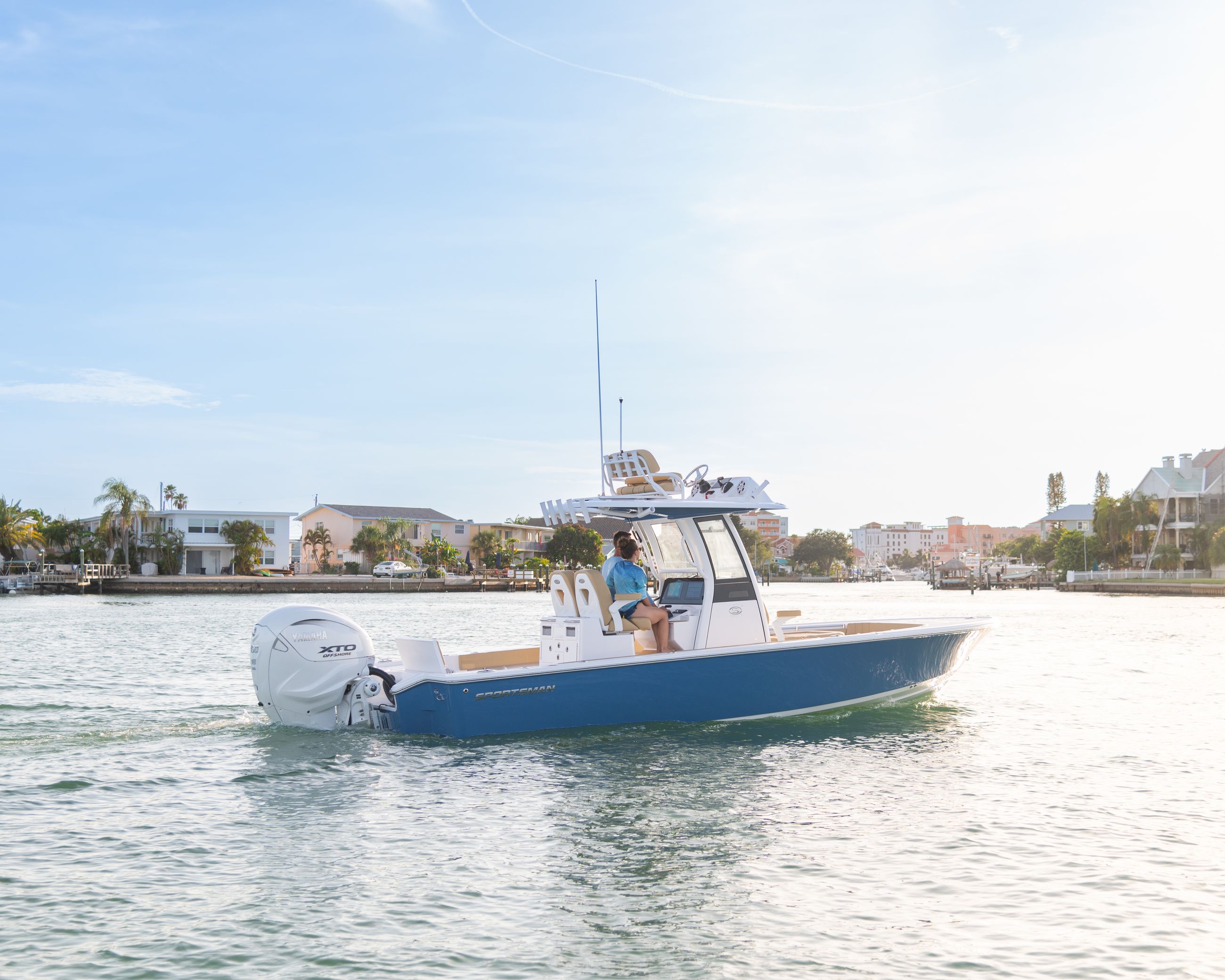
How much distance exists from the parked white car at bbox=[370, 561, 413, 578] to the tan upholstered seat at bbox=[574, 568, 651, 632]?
93.2 metres

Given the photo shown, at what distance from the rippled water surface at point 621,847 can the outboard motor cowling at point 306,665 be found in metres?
0.47

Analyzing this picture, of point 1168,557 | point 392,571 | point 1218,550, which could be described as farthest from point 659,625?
point 1168,557

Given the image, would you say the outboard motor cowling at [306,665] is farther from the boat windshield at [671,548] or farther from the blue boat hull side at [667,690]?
the boat windshield at [671,548]

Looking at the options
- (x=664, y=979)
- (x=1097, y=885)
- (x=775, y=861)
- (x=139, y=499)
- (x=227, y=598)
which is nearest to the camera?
(x=664, y=979)

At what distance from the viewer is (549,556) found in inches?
4254

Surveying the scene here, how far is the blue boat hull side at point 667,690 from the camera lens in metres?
10.9

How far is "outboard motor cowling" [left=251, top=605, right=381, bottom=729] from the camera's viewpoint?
10695 mm

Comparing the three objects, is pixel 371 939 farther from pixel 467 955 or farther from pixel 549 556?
pixel 549 556

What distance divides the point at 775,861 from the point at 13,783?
740 centimetres

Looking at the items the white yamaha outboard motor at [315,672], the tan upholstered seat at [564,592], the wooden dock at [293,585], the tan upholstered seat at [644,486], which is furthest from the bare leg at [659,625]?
the wooden dock at [293,585]

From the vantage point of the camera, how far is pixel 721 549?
40.3 ft

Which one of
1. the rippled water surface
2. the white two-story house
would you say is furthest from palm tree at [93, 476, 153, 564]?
the rippled water surface

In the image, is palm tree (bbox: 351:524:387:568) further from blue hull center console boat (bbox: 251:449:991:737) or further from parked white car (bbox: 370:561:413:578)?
blue hull center console boat (bbox: 251:449:991:737)

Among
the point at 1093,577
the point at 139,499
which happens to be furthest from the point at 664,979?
the point at 1093,577
